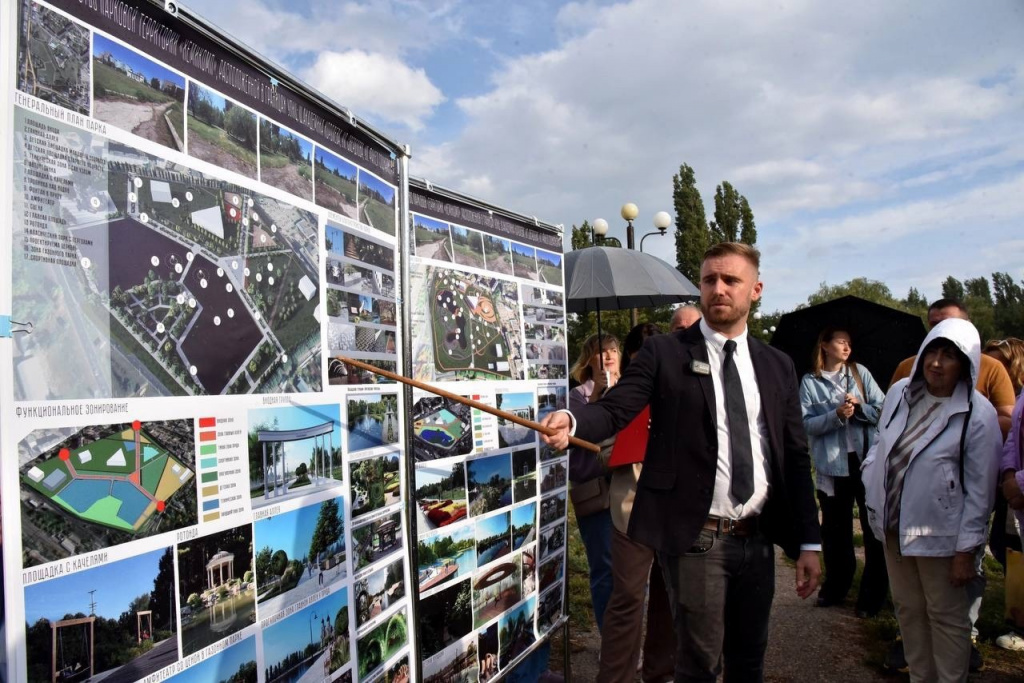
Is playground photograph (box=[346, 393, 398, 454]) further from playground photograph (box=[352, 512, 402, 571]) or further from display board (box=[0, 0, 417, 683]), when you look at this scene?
playground photograph (box=[352, 512, 402, 571])

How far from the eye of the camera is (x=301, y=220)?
213cm

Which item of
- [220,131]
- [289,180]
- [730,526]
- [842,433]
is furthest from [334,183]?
[842,433]

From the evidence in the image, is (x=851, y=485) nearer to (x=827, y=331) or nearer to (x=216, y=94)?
(x=827, y=331)

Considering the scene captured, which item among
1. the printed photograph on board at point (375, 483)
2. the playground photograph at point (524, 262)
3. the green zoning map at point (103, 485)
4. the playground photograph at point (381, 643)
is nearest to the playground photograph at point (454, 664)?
the playground photograph at point (381, 643)

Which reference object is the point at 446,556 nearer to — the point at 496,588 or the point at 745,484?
the point at 496,588

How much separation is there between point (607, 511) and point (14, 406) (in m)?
3.15

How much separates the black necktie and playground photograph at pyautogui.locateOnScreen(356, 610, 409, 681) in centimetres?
130

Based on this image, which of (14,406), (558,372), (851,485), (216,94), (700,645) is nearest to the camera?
(14,406)

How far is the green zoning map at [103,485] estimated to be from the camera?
1346mm

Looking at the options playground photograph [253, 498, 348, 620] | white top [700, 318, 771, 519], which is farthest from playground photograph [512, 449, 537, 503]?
playground photograph [253, 498, 348, 620]

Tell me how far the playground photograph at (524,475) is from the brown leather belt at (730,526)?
1.17 meters

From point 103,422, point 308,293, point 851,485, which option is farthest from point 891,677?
point 103,422

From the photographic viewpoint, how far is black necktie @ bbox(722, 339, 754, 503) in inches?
100

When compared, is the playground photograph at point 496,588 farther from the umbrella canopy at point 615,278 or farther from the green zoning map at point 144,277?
the umbrella canopy at point 615,278
